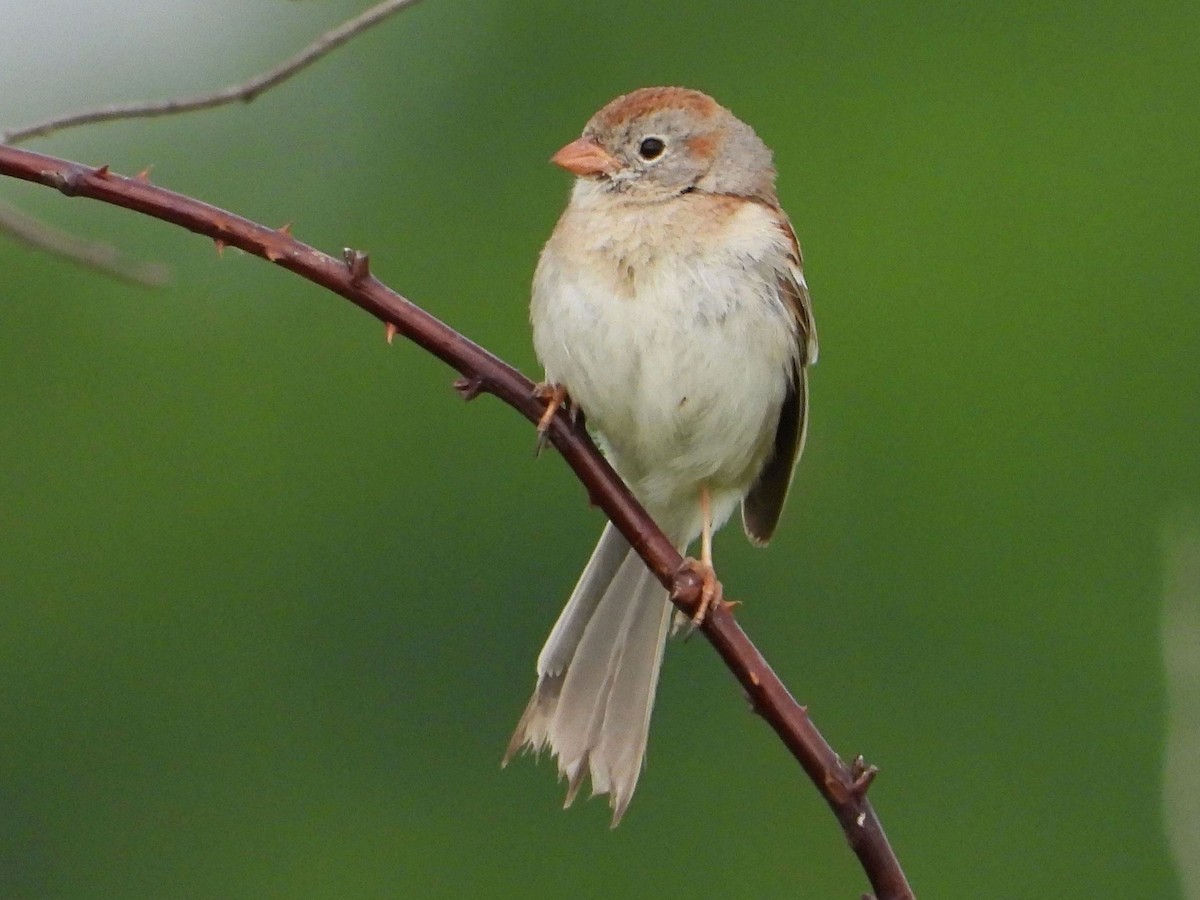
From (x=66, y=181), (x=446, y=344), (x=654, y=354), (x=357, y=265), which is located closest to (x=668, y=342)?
(x=654, y=354)

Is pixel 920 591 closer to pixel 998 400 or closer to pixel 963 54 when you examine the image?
pixel 998 400

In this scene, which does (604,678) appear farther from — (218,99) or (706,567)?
(218,99)

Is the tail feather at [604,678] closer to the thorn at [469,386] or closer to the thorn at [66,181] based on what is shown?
the thorn at [469,386]

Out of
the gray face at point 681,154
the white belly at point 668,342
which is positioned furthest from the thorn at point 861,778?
the gray face at point 681,154

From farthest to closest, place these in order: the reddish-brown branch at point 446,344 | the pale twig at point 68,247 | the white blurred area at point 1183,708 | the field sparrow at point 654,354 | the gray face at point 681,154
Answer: the gray face at point 681,154 → the field sparrow at point 654,354 → the white blurred area at point 1183,708 → the pale twig at point 68,247 → the reddish-brown branch at point 446,344

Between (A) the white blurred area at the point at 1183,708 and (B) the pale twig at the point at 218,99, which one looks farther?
(A) the white blurred area at the point at 1183,708

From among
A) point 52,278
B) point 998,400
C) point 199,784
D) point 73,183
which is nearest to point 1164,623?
point 73,183

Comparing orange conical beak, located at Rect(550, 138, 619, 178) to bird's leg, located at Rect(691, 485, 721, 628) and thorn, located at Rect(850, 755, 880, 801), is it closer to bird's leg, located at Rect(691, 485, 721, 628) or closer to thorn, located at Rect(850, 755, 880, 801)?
bird's leg, located at Rect(691, 485, 721, 628)
